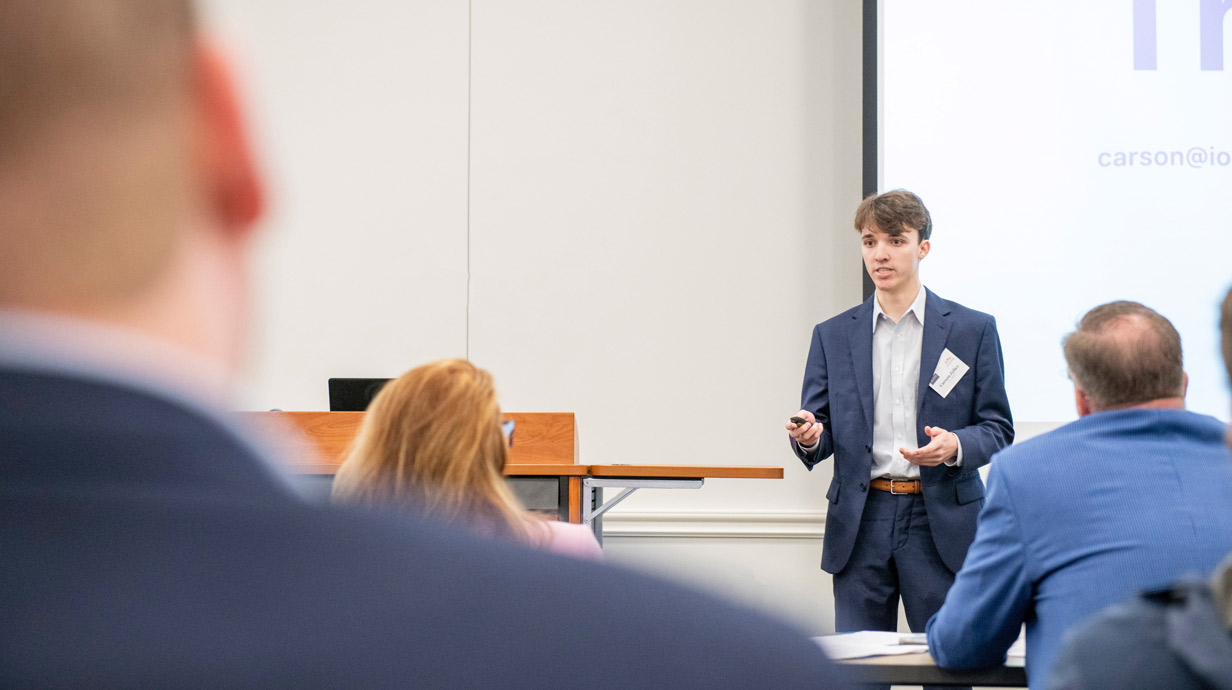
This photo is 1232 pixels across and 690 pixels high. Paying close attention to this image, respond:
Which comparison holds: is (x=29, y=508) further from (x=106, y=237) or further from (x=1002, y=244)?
(x=1002, y=244)

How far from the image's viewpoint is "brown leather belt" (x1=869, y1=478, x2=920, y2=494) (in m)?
3.09

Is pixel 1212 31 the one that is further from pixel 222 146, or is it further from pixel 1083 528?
pixel 222 146

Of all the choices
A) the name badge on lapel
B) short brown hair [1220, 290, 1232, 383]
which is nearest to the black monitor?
the name badge on lapel

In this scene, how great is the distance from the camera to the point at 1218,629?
0.85m

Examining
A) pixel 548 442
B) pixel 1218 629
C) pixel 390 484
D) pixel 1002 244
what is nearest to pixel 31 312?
pixel 1218 629

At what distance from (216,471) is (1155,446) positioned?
180cm

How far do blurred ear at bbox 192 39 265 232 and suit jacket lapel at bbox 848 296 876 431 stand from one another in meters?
3.01

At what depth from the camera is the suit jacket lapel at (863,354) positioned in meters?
3.23

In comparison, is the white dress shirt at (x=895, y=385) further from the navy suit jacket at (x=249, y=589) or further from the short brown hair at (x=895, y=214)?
the navy suit jacket at (x=249, y=589)

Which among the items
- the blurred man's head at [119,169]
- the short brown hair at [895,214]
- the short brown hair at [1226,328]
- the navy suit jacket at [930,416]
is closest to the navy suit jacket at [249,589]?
the blurred man's head at [119,169]

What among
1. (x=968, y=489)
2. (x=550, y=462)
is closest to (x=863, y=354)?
(x=968, y=489)

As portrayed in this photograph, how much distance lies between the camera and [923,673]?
6.09 feet

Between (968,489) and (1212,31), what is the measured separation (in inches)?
99.3

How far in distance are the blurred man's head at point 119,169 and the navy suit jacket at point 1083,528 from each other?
65.9 inches
